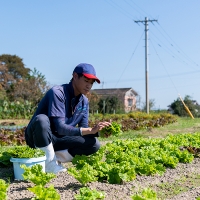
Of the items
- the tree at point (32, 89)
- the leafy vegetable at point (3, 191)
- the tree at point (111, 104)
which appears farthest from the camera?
the tree at point (111, 104)

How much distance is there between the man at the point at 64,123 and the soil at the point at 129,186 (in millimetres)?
429

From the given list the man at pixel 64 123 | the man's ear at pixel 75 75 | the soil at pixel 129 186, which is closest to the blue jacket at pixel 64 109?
the man at pixel 64 123

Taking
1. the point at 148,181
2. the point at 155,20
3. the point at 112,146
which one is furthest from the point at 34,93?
the point at 148,181

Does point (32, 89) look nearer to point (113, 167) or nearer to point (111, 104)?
point (111, 104)

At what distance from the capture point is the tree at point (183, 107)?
120 feet

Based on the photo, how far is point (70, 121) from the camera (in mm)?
4645

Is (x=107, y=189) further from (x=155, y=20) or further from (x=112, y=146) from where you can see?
(x=155, y=20)

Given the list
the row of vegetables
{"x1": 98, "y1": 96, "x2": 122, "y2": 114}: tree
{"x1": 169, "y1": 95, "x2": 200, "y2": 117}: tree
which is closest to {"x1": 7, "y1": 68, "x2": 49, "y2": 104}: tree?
{"x1": 98, "y1": 96, "x2": 122, "y2": 114}: tree

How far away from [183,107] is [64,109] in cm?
3345

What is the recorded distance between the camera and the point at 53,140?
462 cm

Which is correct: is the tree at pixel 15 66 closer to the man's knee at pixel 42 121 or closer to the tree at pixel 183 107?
the tree at pixel 183 107

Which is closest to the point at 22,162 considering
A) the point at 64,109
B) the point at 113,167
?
the point at 64,109

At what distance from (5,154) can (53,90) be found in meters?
1.31

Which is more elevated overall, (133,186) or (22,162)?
(22,162)
